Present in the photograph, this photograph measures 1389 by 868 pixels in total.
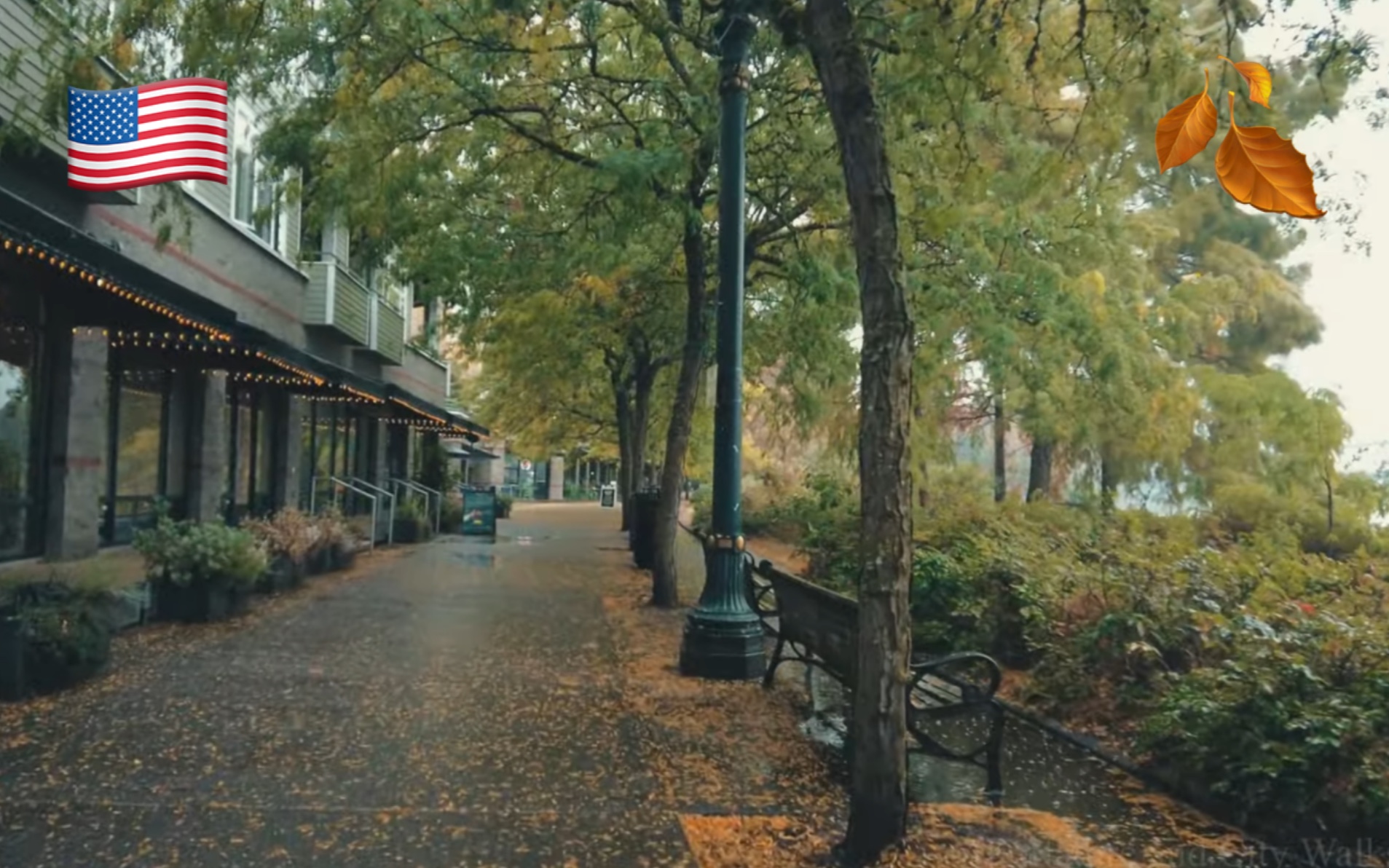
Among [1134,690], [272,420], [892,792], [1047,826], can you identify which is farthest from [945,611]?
[272,420]

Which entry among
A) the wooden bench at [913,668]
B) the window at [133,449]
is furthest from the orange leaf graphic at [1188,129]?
the window at [133,449]

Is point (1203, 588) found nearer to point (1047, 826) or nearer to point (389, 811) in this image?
point (1047, 826)

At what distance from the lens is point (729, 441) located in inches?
360

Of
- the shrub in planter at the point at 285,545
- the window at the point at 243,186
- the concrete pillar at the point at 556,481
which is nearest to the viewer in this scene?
the shrub in planter at the point at 285,545

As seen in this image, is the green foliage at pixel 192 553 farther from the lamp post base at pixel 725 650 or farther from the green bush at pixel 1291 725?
the green bush at pixel 1291 725

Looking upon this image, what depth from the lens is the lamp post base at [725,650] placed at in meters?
8.77

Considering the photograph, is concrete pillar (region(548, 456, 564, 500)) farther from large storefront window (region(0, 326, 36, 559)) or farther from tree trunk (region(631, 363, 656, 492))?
large storefront window (region(0, 326, 36, 559))

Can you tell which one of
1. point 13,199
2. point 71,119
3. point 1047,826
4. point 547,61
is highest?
point 547,61

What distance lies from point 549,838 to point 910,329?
2690mm

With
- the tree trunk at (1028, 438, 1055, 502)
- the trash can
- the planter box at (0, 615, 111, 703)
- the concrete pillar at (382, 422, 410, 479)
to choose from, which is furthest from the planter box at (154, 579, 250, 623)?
the concrete pillar at (382, 422, 410, 479)

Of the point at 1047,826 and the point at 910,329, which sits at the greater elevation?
the point at 910,329

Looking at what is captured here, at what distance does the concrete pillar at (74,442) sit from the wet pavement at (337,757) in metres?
2.75

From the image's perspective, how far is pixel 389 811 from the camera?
5.15 metres

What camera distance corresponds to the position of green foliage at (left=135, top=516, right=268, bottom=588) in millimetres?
10328
